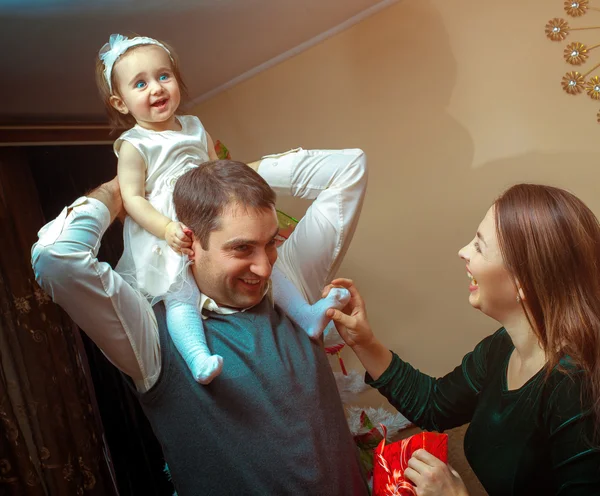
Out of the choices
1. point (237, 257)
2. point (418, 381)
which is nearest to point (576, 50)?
point (418, 381)

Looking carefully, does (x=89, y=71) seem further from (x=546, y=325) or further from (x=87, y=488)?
(x=546, y=325)

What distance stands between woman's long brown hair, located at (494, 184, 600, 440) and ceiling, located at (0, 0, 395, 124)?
3.43 feet

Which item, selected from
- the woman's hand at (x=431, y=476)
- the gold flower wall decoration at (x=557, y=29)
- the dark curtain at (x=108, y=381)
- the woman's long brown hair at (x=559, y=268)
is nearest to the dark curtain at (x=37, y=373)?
the dark curtain at (x=108, y=381)

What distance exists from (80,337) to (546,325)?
1.59m

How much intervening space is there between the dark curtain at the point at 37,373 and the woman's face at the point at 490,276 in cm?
141

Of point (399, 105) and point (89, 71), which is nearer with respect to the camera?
point (89, 71)

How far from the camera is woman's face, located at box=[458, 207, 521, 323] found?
4.52 ft

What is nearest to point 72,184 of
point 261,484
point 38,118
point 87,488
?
point 38,118

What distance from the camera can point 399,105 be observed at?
2.26 m

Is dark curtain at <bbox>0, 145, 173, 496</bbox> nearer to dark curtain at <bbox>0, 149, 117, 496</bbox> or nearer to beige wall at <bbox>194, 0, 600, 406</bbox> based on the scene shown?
dark curtain at <bbox>0, 149, 117, 496</bbox>

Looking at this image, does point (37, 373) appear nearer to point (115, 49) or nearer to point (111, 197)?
point (111, 197)

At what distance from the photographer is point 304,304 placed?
1.46m

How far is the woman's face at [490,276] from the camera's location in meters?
1.38

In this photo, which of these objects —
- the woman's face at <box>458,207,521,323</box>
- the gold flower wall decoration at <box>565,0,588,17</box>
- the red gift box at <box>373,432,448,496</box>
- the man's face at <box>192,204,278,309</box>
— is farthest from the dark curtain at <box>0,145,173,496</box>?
the gold flower wall decoration at <box>565,0,588,17</box>
